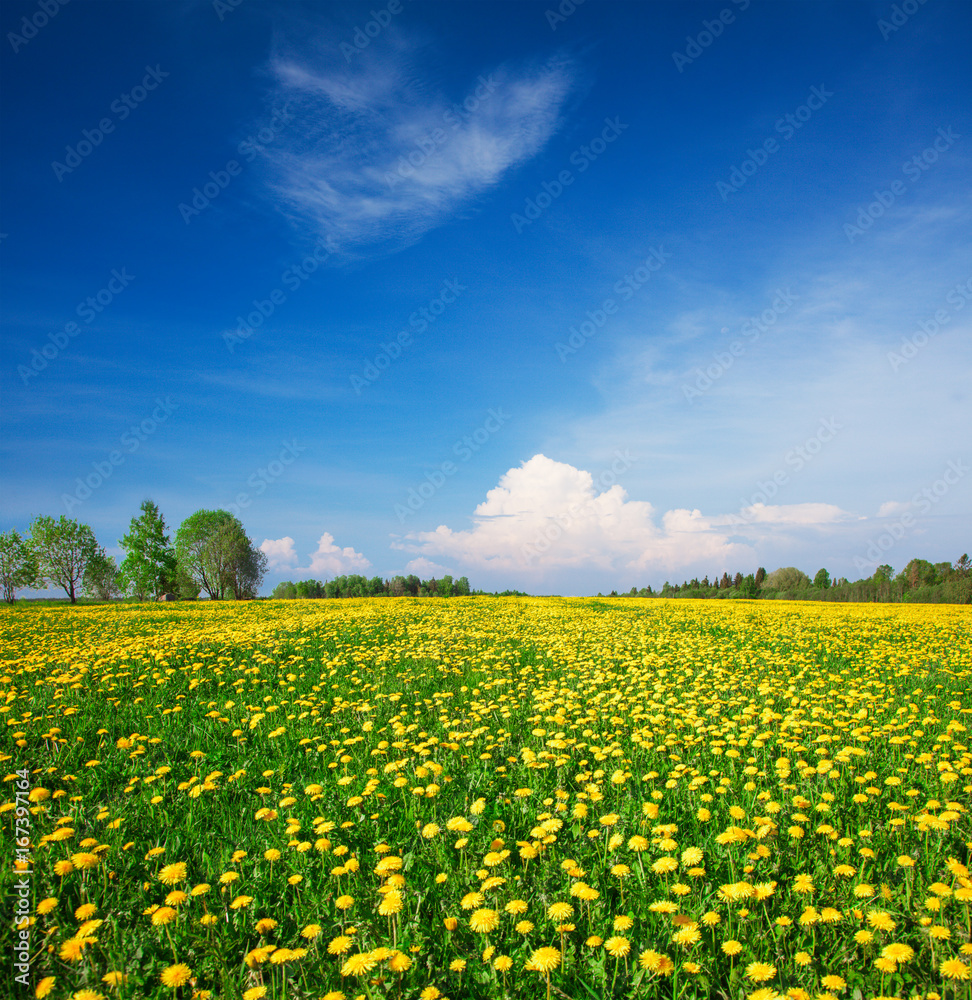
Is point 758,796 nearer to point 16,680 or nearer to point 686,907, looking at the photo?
point 686,907

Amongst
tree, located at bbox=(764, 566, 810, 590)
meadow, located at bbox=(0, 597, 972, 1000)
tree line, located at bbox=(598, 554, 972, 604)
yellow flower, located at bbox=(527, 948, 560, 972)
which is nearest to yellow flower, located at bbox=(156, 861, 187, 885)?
meadow, located at bbox=(0, 597, 972, 1000)

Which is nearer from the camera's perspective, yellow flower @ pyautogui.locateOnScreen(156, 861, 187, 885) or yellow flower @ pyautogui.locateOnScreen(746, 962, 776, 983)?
yellow flower @ pyautogui.locateOnScreen(746, 962, 776, 983)

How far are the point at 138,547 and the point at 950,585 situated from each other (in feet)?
289

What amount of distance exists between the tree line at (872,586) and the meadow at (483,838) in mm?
54167

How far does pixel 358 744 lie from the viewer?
567 cm

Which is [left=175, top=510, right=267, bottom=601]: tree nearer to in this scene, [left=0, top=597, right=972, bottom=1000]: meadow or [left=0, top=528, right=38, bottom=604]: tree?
[left=0, top=528, right=38, bottom=604]: tree

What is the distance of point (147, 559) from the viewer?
5466cm

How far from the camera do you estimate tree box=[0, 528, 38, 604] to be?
2108 inches

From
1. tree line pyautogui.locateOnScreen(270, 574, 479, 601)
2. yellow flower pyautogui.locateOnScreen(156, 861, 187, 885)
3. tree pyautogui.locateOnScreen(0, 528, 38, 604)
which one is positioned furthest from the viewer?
tree line pyautogui.locateOnScreen(270, 574, 479, 601)

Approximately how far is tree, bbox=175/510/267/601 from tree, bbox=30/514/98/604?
31.6 feet

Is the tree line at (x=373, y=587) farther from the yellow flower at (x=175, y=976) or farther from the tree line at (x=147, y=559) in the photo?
the yellow flower at (x=175, y=976)

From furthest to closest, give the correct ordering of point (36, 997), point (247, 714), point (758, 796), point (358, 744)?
point (247, 714) → point (358, 744) → point (758, 796) → point (36, 997)

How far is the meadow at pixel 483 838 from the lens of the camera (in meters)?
2.58

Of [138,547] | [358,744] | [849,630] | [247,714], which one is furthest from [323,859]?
[138,547]
